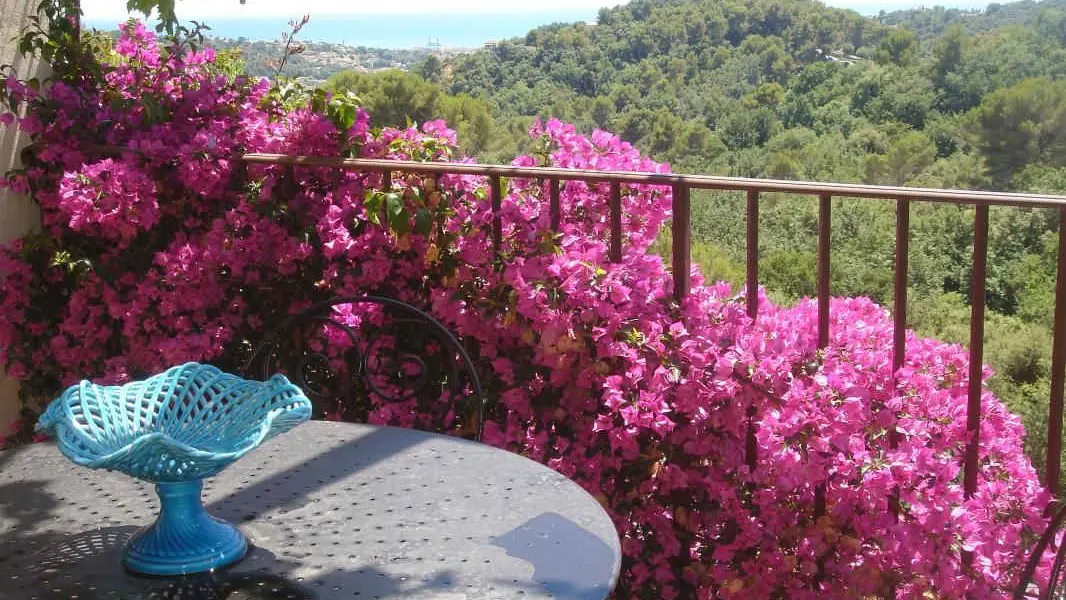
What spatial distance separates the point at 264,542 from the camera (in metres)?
1.19

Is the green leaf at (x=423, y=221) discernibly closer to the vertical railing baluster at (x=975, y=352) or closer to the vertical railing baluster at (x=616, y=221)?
the vertical railing baluster at (x=616, y=221)

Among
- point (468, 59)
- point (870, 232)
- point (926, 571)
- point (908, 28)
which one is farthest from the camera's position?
point (908, 28)

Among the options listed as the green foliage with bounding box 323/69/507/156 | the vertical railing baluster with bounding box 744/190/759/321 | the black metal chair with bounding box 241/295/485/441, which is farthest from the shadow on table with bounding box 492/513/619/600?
the green foliage with bounding box 323/69/507/156

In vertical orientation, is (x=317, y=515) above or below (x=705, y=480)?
above

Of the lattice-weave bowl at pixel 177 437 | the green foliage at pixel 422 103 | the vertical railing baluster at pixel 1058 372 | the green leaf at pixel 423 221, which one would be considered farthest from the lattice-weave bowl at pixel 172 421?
the green foliage at pixel 422 103

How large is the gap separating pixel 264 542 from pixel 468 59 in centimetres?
1541

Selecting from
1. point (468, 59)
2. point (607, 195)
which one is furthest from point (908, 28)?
point (607, 195)

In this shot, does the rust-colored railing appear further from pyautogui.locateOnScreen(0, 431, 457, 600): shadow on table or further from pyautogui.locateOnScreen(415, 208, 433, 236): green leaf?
pyautogui.locateOnScreen(0, 431, 457, 600): shadow on table

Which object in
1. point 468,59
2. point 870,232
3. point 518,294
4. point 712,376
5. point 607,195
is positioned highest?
point 468,59

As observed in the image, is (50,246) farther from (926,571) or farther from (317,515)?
(926,571)

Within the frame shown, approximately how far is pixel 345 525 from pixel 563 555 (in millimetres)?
274

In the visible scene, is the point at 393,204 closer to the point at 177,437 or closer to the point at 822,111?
the point at 177,437

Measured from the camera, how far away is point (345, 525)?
4.03 feet

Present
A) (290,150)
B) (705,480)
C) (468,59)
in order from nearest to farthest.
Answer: (705,480), (290,150), (468,59)
